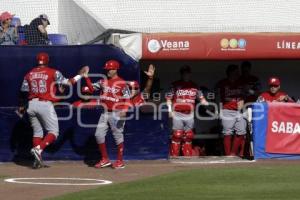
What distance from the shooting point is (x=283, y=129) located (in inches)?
584

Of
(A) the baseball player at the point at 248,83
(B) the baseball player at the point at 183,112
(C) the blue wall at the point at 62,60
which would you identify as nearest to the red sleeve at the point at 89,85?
A: (C) the blue wall at the point at 62,60

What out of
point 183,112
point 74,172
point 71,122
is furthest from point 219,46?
point 74,172

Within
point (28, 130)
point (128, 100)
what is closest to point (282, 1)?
point (128, 100)

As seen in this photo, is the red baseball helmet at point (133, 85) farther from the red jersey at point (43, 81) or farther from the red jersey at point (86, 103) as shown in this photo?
the red jersey at point (43, 81)

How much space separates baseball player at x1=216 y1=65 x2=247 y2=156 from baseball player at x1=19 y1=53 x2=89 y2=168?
3.30 m

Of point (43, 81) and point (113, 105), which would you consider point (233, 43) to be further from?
point (43, 81)

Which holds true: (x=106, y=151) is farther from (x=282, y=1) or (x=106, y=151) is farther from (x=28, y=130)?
(x=282, y=1)

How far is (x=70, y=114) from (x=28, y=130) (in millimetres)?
777

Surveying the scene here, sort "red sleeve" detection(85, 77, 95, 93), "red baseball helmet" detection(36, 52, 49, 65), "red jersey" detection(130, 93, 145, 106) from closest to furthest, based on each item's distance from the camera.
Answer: "red baseball helmet" detection(36, 52, 49, 65)
"red sleeve" detection(85, 77, 95, 93)
"red jersey" detection(130, 93, 145, 106)

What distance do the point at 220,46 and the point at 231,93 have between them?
1047 mm

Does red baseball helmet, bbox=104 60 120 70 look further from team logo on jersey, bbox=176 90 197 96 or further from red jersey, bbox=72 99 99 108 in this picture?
team logo on jersey, bbox=176 90 197 96

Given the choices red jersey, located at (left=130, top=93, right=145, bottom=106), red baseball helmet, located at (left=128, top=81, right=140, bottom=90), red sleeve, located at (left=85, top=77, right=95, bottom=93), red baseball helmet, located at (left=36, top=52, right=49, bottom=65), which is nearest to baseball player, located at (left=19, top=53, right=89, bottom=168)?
red baseball helmet, located at (left=36, top=52, right=49, bottom=65)

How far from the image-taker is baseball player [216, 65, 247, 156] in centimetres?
1566

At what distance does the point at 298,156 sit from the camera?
14945 mm
